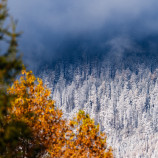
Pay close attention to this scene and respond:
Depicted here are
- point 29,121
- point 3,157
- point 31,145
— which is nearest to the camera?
point 3,157

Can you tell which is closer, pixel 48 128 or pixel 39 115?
pixel 48 128

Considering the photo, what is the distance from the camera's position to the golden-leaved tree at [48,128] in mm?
17328

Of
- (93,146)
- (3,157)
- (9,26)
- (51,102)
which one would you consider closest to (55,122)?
(51,102)

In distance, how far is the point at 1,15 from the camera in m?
10.6

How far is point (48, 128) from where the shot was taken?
17750 mm

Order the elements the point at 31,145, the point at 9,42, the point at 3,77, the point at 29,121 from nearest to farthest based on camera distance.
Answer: the point at 3,77 → the point at 9,42 → the point at 29,121 → the point at 31,145

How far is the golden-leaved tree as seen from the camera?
17.3 metres

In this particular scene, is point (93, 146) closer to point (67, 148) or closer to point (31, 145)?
point (67, 148)

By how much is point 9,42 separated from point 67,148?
31.4 ft

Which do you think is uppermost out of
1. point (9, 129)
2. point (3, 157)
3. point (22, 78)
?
point (22, 78)

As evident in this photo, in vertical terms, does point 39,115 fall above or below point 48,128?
above

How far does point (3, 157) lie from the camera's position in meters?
12.8

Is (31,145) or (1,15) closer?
(1,15)

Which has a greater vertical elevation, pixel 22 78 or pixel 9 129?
pixel 22 78
